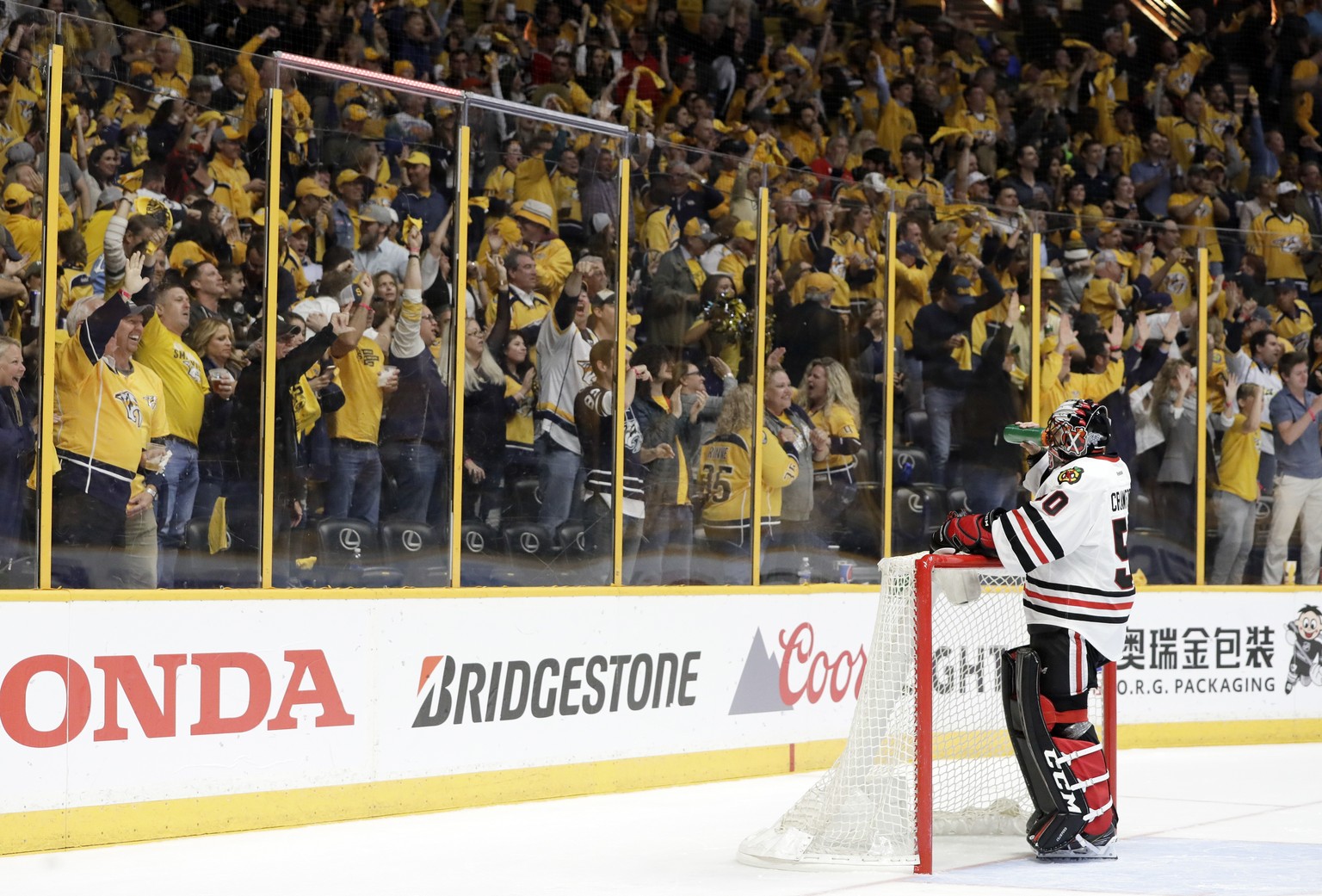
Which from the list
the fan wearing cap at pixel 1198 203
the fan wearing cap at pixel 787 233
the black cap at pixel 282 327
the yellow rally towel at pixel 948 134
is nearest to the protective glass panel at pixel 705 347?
the fan wearing cap at pixel 787 233

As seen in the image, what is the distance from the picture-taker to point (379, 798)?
20.0 feet

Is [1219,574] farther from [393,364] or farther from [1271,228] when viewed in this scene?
[393,364]

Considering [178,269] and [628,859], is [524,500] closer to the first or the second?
[178,269]

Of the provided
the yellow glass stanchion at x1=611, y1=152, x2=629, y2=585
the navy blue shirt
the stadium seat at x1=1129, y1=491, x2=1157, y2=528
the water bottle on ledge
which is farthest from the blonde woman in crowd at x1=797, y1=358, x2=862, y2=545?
the navy blue shirt

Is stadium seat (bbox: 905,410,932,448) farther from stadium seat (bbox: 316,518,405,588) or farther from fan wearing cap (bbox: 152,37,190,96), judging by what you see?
fan wearing cap (bbox: 152,37,190,96)

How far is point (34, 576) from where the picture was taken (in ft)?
17.3

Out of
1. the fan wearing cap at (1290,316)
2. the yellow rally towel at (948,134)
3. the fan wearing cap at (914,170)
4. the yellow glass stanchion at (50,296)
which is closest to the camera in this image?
the yellow glass stanchion at (50,296)

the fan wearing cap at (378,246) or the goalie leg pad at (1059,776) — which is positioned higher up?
the fan wearing cap at (378,246)

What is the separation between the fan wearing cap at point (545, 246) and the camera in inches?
269

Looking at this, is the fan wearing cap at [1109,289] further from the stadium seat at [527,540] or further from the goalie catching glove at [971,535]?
the goalie catching glove at [971,535]

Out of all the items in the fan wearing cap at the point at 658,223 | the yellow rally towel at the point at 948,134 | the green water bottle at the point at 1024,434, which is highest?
the yellow rally towel at the point at 948,134

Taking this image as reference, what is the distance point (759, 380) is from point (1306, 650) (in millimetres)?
3978

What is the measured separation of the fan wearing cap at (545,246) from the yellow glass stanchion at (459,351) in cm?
29

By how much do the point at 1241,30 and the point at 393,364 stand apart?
10.0 meters
